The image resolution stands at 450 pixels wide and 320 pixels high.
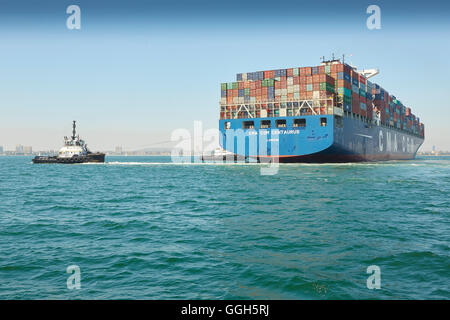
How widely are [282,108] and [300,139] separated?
672 cm

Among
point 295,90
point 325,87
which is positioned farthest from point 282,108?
point 325,87

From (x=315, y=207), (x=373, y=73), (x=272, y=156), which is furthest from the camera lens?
(x=373, y=73)

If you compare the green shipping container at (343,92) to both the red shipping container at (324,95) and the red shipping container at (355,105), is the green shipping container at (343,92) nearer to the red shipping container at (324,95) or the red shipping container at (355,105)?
the red shipping container at (355,105)

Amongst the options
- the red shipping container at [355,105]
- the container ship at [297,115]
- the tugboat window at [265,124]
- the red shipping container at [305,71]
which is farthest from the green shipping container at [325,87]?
the tugboat window at [265,124]

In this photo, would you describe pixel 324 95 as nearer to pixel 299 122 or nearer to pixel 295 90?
pixel 295 90

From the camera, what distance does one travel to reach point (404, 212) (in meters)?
17.0

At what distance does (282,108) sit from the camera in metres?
55.2

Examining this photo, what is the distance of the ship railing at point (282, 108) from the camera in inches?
2052

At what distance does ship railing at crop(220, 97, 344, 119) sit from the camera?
5212 cm

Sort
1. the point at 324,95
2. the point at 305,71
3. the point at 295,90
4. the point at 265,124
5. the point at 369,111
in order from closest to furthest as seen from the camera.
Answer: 1. the point at 324,95
2. the point at 295,90
3. the point at 305,71
4. the point at 265,124
5. the point at 369,111

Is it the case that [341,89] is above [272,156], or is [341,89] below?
above

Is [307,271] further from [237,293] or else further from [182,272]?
[182,272]

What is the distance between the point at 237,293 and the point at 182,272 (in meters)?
1.97
